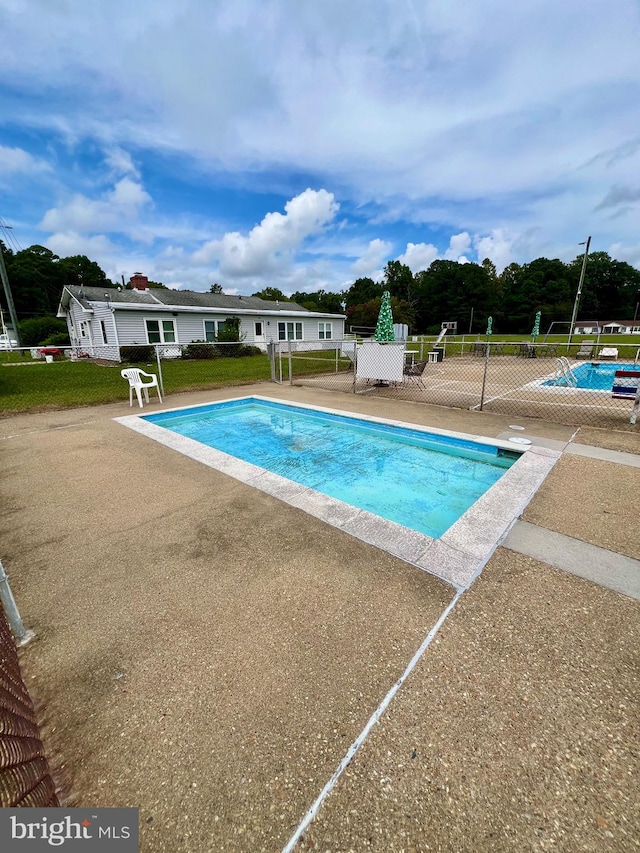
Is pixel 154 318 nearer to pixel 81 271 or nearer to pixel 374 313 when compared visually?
pixel 374 313

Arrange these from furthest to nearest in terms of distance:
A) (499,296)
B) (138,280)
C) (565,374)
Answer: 1. (499,296)
2. (138,280)
3. (565,374)

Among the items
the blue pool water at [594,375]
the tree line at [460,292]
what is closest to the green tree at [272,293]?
the tree line at [460,292]

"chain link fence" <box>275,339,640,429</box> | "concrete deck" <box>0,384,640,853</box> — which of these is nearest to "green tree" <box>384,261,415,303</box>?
"chain link fence" <box>275,339,640,429</box>

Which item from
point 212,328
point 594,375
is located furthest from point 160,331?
point 594,375

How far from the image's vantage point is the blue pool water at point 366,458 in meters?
4.64

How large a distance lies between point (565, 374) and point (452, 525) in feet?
31.9

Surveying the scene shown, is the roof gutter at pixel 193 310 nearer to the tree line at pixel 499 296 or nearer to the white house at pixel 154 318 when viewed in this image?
the white house at pixel 154 318

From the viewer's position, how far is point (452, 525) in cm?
337

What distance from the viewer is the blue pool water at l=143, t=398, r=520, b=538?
4645mm

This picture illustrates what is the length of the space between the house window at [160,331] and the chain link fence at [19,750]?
19.4 meters

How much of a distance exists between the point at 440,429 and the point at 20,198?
3572 cm

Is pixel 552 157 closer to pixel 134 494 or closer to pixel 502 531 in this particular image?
pixel 502 531

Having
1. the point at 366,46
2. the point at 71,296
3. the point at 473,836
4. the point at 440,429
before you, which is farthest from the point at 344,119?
the point at 71,296

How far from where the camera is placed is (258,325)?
23531 mm
